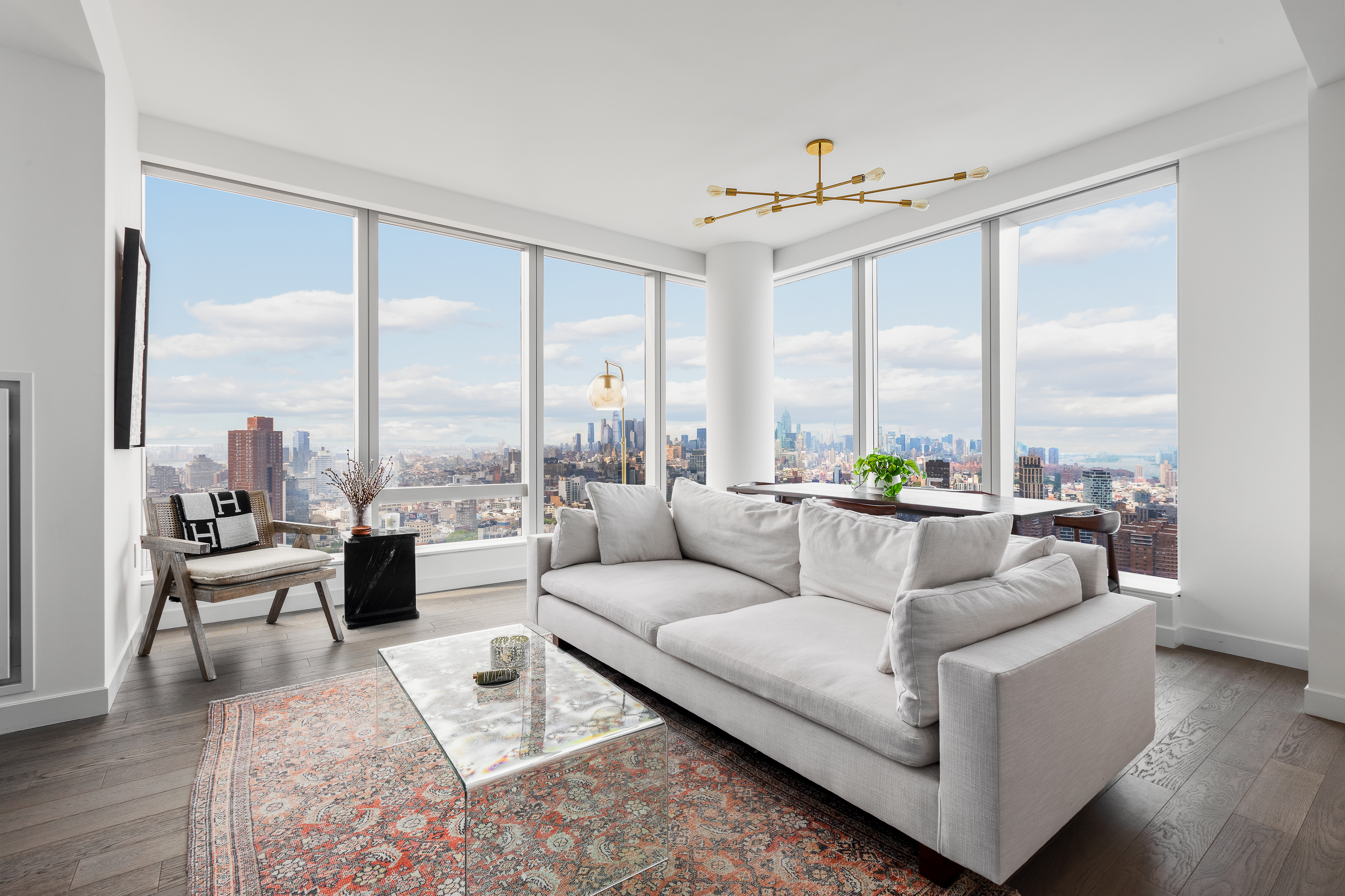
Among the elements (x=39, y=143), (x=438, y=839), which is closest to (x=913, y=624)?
(x=438, y=839)

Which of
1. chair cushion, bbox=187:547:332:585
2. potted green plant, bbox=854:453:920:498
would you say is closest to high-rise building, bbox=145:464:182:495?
chair cushion, bbox=187:547:332:585

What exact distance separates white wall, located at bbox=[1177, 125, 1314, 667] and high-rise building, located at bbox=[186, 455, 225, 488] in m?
5.64

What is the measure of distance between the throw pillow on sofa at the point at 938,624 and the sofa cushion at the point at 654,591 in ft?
3.21

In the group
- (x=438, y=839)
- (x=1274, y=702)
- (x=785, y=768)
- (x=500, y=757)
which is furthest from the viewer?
(x=1274, y=702)

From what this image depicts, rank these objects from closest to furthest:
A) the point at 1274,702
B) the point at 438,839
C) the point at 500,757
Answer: the point at 500,757, the point at 438,839, the point at 1274,702

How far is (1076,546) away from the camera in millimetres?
2127

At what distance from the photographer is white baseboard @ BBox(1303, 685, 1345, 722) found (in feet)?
8.16

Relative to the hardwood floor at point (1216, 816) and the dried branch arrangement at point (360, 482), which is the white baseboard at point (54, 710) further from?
the hardwood floor at point (1216, 816)

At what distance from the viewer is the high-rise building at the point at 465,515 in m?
4.85

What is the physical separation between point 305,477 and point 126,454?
1.08 m

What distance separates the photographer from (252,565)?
313 centimetres

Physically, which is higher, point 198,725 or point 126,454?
point 126,454

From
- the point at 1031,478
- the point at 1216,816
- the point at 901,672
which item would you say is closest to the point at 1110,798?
the point at 1216,816

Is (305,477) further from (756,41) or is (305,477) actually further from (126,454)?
(756,41)
